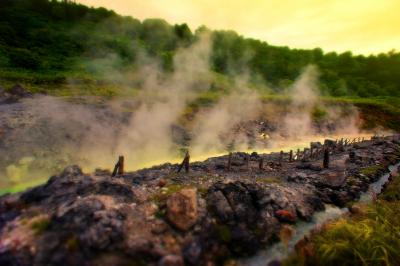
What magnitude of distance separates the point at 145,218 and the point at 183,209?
1.09 meters

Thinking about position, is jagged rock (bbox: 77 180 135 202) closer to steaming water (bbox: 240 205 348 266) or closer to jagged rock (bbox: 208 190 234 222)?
jagged rock (bbox: 208 190 234 222)

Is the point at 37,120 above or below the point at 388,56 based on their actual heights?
below

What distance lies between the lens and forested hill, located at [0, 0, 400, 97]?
43.4 meters

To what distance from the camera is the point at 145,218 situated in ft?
29.2

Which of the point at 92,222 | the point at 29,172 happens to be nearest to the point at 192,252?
the point at 92,222

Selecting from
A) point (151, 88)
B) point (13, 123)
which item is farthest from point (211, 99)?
point (13, 123)

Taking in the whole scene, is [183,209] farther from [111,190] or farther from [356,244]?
[356,244]

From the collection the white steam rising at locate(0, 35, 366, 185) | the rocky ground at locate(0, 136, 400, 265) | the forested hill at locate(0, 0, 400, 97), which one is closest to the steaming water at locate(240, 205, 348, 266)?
the rocky ground at locate(0, 136, 400, 265)

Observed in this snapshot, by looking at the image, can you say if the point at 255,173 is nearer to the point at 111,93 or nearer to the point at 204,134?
the point at 204,134

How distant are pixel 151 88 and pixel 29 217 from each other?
30623 millimetres

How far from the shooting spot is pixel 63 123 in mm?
21500

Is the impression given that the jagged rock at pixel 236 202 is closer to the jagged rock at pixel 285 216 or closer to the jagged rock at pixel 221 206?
the jagged rock at pixel 221 206

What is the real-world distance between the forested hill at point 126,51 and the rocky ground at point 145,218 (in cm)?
2922

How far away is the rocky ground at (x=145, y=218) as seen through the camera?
7.61 metres
